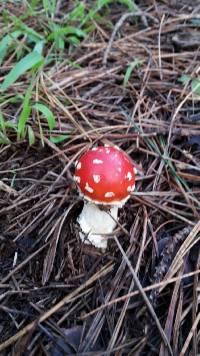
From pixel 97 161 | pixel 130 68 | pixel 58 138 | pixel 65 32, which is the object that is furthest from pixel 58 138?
pixel 65 32

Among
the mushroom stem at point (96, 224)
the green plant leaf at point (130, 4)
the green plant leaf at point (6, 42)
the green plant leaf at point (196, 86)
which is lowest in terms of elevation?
the mushroom stem at point (96, 224)

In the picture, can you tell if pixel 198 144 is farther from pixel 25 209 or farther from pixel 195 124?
pixel 25 209

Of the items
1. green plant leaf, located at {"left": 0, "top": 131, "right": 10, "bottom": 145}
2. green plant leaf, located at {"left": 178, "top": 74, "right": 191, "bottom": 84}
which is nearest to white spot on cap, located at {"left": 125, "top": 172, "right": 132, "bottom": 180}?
green plant leaf, located at {"left": 0, "top": 131, "right": 10, "bottom": 145}

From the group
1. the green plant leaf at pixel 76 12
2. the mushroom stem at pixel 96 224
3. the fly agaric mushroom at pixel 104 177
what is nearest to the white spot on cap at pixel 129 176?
the fly agaric mushroom at pixel 104 177

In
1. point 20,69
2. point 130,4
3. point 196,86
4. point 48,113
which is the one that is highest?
point 20,69

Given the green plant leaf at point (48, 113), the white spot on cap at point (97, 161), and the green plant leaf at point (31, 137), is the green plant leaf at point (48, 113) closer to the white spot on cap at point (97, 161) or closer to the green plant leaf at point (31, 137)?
the green plant leaf at point (31, 137)

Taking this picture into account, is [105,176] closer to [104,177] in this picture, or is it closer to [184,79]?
[104,177]

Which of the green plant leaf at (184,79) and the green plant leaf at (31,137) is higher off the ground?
the green plant leaf at (31,137)
